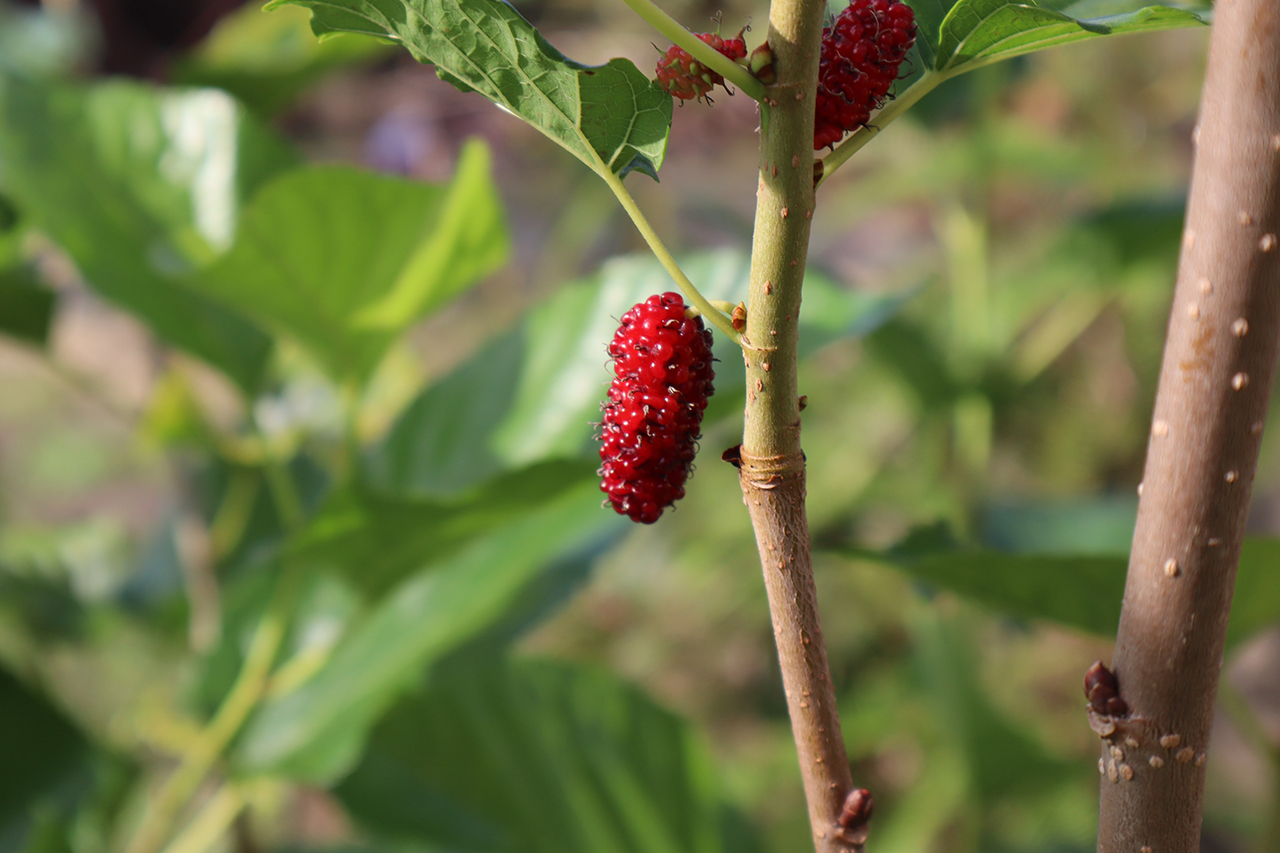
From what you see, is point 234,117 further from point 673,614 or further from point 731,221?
point 673,614

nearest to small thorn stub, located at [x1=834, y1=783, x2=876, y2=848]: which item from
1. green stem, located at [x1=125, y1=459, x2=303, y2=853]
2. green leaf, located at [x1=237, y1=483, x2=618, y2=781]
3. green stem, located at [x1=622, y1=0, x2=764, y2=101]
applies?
green stem, located at [x1=622, y1=0, x2=764, y2=101]

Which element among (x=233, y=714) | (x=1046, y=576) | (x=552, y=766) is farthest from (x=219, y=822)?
(x=1046, y=576)

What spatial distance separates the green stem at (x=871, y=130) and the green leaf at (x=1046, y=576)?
0.47ft

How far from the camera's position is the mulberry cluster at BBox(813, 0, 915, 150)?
14 centimetres

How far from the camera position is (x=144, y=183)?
1.50ft

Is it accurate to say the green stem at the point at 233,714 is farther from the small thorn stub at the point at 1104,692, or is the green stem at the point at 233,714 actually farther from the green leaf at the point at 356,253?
the small thorn stub at the point at 1104,692

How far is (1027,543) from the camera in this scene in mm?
514

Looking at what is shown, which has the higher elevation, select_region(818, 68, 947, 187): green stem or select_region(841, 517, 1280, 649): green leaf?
select_region(841, 517, 1280, 649): green leaf

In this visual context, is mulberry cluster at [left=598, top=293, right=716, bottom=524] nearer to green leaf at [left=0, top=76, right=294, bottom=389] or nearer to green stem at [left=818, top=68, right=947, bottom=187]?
green stem at [left=818, top=68, right=947, bottom=187]

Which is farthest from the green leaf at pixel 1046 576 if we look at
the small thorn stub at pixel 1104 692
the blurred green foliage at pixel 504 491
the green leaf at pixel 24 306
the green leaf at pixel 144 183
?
the green leaf at pixel 24 306

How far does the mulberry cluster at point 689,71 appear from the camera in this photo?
14cm

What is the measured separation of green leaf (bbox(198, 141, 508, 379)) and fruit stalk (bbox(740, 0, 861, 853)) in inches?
10.1

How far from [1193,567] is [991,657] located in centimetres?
95

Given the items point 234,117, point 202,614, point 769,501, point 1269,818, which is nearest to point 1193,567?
point 769,501
